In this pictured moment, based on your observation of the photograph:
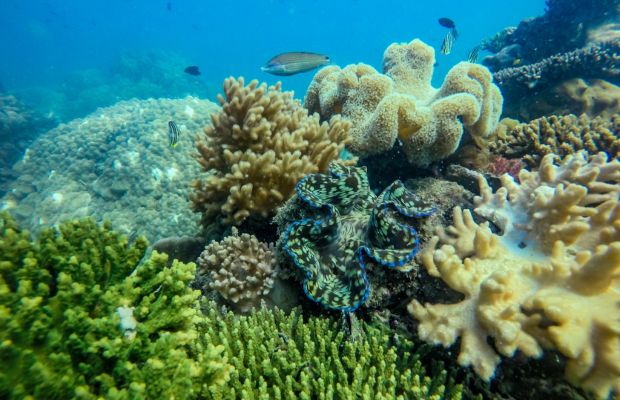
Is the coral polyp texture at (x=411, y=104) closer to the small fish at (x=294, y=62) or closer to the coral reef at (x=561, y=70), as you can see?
the small fish at (x=294, y=62)

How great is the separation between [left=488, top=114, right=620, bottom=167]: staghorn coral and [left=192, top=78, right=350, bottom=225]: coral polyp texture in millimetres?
2494

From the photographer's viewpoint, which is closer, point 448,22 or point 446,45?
point 446,45

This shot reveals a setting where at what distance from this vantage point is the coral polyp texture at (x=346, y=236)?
227cm

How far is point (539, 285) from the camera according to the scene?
2033 mm

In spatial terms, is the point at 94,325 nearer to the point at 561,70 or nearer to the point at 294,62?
the point at 294,62

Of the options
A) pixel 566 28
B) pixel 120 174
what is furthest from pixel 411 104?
pixel 566 28

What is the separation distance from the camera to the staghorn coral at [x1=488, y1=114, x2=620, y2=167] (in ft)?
14.5

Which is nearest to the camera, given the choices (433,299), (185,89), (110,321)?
(110,321)

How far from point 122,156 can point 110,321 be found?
621 cm

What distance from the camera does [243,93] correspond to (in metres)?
3.53

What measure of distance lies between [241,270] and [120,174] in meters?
5.29

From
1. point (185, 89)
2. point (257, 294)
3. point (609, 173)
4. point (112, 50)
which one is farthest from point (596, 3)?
point (112, 50)

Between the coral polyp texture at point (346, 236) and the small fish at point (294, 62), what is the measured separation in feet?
12.6

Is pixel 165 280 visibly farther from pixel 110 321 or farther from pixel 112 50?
pixel 112 50
